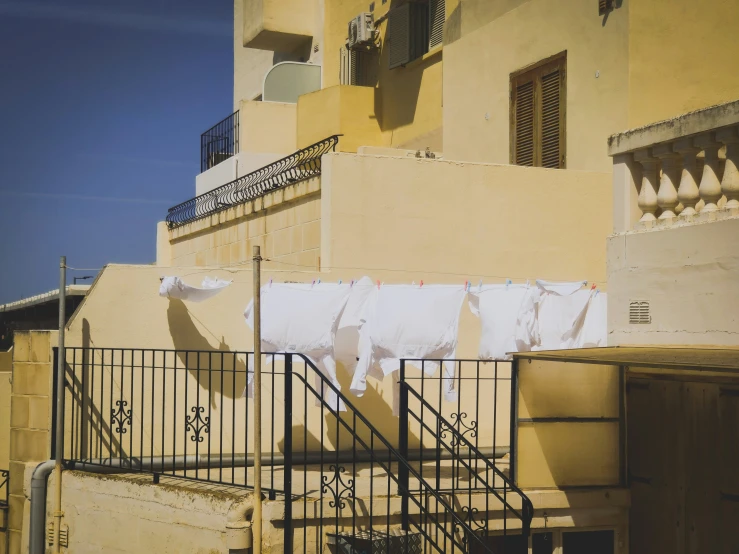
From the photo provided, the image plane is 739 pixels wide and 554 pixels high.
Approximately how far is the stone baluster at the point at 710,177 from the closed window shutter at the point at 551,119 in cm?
634

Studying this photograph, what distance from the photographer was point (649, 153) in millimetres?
8164

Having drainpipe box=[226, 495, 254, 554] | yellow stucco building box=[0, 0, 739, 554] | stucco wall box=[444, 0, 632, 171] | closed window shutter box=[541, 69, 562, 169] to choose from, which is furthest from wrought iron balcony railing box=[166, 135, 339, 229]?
drainpipe box=[226, 495, 254, 554]

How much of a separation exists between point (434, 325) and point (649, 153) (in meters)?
3.00

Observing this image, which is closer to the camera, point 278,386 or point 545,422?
point 545,422

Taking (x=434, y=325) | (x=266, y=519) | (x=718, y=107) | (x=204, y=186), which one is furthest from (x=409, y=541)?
(x=204, y=186)

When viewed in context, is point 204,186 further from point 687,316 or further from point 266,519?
point 687,316

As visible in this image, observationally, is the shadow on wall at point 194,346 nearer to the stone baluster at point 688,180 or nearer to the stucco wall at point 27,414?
the stucco wall at point 27,414

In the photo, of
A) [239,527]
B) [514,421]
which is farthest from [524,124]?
[239,527]

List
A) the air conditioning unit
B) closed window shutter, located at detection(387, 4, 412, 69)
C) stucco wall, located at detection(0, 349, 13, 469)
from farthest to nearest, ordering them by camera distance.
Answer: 1. the air conditioning unit
2. closed window shutter, located at detection(387, 4, 412, 69)
3. stucco wall, located at detection(0, 349, 13, 469)

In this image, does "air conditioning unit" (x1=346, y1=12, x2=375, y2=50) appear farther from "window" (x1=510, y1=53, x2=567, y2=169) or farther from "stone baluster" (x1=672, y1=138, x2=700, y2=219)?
"stone baluster" (x1=672, y1=138, x2=700, y2=219)

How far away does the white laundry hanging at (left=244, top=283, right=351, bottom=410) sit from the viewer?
34.2 feet

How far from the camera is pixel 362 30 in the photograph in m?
19.2

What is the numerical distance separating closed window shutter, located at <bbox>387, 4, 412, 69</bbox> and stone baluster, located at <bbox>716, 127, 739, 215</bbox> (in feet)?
37.7

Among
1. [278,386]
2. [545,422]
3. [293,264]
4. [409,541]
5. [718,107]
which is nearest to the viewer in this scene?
[718,107]
